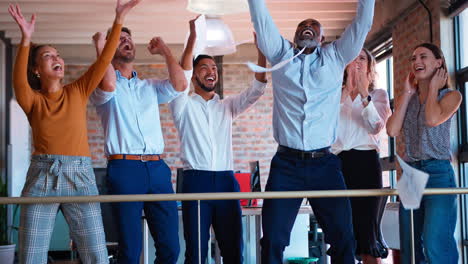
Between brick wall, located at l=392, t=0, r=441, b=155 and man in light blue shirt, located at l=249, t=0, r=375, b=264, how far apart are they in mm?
3684

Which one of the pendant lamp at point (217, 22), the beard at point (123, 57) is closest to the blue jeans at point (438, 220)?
the beard at point (123, 57)

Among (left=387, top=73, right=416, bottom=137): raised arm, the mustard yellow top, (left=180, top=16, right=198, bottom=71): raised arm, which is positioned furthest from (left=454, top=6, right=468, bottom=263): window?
the mustard yellow top

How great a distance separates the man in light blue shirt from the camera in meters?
3.06

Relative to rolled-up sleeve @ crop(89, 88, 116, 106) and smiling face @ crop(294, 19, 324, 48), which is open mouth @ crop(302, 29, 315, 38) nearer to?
smiling face @ crop(294, 19, 324, 48)

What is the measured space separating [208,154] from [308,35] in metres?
0.92

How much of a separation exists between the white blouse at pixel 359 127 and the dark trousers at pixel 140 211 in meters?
1.17

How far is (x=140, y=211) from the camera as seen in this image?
322cm

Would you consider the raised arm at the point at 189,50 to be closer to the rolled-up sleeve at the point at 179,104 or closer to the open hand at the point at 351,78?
the rolled-up sleeve at the point at 179,104

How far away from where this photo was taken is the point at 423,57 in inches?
140

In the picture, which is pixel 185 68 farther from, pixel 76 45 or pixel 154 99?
pixel 76 45

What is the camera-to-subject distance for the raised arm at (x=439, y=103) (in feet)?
11.2

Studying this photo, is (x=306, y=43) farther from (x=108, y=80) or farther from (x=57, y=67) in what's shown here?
(x=57, y=67)

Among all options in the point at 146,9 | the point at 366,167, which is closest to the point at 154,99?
the point at 366,167

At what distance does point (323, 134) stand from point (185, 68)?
848 mm
